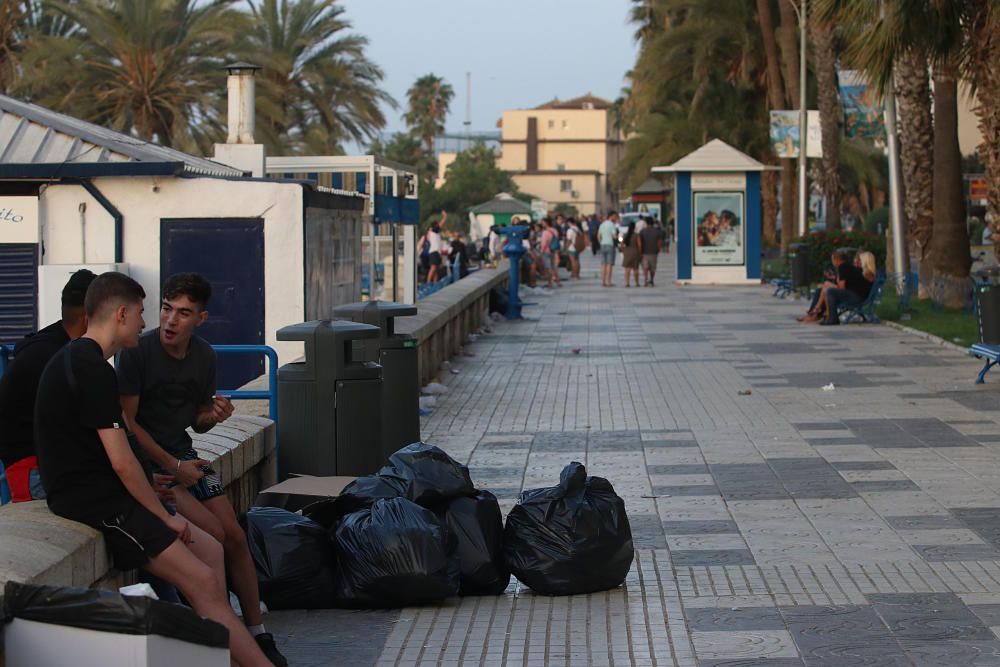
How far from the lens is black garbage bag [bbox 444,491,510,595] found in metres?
6.38

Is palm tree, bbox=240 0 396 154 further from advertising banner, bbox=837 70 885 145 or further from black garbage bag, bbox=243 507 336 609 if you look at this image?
black garbage bag, bbox=243 507 336 609

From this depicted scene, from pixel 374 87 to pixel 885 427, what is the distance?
28637mm

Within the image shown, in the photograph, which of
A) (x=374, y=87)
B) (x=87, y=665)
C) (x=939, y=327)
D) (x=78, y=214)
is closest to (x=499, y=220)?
(x=374, y=87)

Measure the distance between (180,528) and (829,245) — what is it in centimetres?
2567

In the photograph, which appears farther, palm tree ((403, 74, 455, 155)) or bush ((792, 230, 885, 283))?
palm tree ((403, 74, 455, 155))

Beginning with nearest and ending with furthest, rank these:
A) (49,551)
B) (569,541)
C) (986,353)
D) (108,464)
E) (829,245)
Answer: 1. (49,551)
2. (108,464)
3. (569,541)
4. (986,353)
5. (829,245)

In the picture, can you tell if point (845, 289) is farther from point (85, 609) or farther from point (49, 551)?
point (85, 609)

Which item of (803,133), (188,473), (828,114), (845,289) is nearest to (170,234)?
(188,473)

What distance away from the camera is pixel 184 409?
575 centimetres

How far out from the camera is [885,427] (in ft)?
37.0

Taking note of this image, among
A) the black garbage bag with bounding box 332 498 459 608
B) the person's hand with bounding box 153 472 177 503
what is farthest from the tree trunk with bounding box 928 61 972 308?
the person's hand with bounding box 153 472 177 503

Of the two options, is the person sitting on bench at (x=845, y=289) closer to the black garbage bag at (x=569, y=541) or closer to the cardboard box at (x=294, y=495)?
the cardboard box at (x=294, y=495)

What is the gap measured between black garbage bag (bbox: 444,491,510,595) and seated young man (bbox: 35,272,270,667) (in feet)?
5.76

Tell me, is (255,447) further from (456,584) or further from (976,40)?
(976,40)
